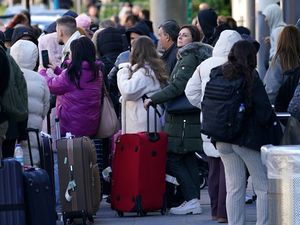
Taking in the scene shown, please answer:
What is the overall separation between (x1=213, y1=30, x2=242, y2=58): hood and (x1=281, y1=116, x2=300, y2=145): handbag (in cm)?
129

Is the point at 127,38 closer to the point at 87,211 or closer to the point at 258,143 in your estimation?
the point at 87,211

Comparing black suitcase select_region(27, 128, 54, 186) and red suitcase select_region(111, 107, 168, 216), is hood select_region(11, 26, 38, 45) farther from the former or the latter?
black suitcase select_region(27, 128, 54, 186)

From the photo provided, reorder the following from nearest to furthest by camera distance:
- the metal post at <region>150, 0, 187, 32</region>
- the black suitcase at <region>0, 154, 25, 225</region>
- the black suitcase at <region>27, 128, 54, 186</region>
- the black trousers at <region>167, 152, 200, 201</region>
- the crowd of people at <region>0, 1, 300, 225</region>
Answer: the black suitcase at <region>0, 154, 25, 225</region>
the crowd of people at <region>0, 1, 300, 225</region>
the black suitcase at <region>27, 128, 54, 186</region>
the black trousers at <region>167, 152, 200, 201</region>
the metal post at <region>150, 0, 187, 32</region>

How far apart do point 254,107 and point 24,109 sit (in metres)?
1.85

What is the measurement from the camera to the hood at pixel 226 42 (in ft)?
35.7

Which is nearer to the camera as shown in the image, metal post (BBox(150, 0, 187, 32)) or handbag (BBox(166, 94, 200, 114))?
handbag (BBox(166, 94, 200, 114))

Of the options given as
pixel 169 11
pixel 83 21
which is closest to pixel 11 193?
pixel 83 21

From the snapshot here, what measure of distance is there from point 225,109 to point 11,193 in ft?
6.67

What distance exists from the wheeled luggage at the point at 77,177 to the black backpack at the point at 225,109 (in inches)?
62.1

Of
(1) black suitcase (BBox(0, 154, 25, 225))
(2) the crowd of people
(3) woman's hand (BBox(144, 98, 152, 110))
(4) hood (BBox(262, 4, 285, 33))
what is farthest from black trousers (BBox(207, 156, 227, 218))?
(4) hood (BBox(262, 4, 285, 33))

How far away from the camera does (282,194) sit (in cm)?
797

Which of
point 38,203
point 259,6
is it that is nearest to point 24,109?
point 38,203

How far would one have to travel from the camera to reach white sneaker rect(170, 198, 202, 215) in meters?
12.2

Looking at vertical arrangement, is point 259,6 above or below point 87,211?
above
